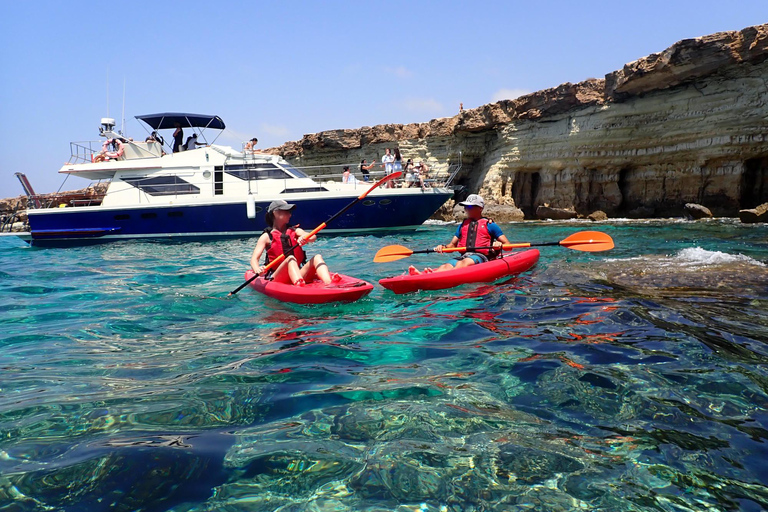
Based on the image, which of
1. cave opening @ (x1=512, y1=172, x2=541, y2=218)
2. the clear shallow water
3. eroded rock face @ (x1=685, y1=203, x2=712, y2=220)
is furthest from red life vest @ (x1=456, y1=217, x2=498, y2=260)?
cave opening @ (x1=512, y1=172, x2=541, y2=218)

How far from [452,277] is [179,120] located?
13.6 m

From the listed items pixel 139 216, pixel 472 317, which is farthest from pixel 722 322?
pixel 139 216

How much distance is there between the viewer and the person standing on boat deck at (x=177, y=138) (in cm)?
1680

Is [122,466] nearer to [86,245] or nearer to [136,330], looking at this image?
[136,330]

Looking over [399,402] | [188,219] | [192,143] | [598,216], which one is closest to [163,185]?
[188,219]

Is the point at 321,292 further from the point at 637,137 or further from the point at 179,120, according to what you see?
the point at 637,137

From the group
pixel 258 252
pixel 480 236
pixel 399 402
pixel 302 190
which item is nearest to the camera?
pixel 399 402

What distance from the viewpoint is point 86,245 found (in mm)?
15758

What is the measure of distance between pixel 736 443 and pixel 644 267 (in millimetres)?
5367

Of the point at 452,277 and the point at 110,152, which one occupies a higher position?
the point at 110,152

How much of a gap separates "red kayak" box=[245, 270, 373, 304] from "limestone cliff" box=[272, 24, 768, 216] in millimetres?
14880

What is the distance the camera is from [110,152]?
16.5 m

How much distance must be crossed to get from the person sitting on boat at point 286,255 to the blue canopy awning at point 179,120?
37.7 ft

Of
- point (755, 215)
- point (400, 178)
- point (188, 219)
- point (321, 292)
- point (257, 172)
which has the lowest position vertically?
point (321, 292)
